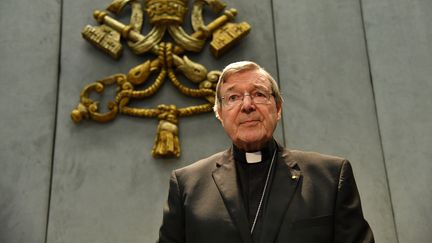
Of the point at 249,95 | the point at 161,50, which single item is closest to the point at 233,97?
the point at 249,95

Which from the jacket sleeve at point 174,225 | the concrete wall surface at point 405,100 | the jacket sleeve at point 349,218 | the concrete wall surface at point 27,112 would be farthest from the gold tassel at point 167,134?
the jacket sleeve at point 349,218

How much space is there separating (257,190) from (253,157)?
13 centimetres

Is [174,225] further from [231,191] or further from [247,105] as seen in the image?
[247,105]

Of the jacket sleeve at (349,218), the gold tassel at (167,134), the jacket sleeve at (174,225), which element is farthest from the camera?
the gold tassel at (167,134)

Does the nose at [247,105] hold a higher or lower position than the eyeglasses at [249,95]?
lower

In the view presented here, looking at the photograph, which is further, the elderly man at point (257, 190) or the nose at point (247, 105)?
the nose at point (247, 105)

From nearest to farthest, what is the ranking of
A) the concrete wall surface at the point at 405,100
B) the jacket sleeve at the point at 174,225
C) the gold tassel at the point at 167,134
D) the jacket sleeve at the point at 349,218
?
the jacket sleeve at the point at 349,218 < the jacket sleeve at the point at 174,225 < the concrete wall surface at the point at 405,100 < the gold tassel at the point at 167,134

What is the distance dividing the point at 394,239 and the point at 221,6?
4.69ft

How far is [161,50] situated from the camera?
2611 millimetres

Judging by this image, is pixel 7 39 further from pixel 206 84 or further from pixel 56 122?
pixel 206 84

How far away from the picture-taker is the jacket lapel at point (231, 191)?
57.1 inches

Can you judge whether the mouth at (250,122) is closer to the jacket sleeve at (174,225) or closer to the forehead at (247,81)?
the forehead at (247,81)

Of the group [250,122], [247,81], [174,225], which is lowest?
[174,225]

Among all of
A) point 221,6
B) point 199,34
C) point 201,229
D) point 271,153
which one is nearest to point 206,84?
point 199,34
